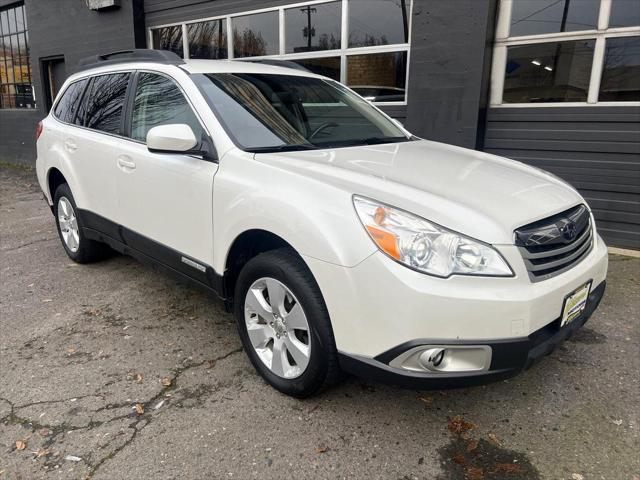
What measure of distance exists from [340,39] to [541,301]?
19.1ft

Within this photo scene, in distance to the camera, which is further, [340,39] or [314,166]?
[340,39]

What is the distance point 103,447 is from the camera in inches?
93.0

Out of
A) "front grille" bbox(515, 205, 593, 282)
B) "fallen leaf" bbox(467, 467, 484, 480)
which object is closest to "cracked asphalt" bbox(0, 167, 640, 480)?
"fallen leaf" bbox(467, 467, 484, 480)

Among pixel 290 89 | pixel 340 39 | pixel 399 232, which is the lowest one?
pixel 399 232

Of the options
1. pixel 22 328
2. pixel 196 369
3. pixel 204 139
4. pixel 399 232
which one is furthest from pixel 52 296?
pixel 399 232

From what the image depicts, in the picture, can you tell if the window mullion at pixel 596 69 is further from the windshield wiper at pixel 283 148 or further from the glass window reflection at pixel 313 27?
the windshield wiper at pixel 283 148

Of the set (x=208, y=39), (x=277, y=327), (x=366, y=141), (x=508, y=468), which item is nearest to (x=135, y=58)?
(x=366, y=141)

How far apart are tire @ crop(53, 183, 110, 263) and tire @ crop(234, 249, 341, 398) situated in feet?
8.00

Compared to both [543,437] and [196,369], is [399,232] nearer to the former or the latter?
[543,437]

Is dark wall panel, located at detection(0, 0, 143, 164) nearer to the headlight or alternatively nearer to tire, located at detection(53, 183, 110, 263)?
tire, located at detection(53, 183, 110, 263)

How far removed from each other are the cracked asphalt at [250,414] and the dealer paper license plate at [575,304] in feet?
1.94

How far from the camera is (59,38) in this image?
11.1m

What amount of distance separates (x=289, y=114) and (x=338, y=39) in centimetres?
431

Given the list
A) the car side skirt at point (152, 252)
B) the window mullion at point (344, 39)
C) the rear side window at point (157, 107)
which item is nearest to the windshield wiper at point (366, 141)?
the rear side window at point (157, 107)
